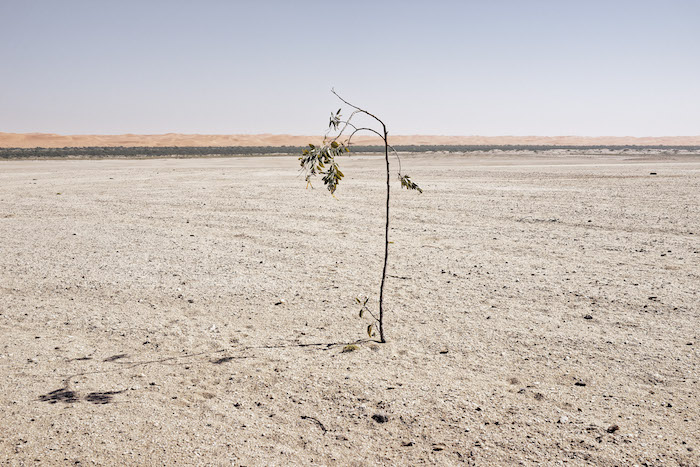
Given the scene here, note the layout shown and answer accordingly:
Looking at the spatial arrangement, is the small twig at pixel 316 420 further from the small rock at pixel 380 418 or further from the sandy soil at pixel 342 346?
the small rock at pixel 380 418

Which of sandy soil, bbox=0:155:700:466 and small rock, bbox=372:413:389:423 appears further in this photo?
small rock, bbox=372:413:389:423

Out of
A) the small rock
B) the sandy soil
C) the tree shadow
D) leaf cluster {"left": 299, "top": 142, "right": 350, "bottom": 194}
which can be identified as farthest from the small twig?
leaf cluster {"left": 299, "top": 142, "right": 350, "bottom": 194}

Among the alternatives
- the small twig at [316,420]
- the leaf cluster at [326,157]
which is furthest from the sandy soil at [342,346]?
the leaf cluster at [326,157]

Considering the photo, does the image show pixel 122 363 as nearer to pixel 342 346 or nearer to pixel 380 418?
pixel 342 346

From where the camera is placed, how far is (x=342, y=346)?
4.95m

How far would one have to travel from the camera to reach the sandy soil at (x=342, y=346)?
3.39m

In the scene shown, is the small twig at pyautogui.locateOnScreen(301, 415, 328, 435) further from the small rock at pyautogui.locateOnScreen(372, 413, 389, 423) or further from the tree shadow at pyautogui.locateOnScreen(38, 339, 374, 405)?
the tree shadow at pyautogui.locateOnScreen(38, 339, 374, 405)

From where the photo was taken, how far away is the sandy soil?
3.39 meters

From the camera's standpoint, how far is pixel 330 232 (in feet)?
35.1

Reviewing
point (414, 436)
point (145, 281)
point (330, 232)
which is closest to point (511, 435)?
point (414, 436)

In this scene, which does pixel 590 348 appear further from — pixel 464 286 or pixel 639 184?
pixel 639 184

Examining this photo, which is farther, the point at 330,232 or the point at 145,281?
the point at 330,232

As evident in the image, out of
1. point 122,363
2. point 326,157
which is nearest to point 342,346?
point 326,157

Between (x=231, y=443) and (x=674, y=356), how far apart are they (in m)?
3.98
